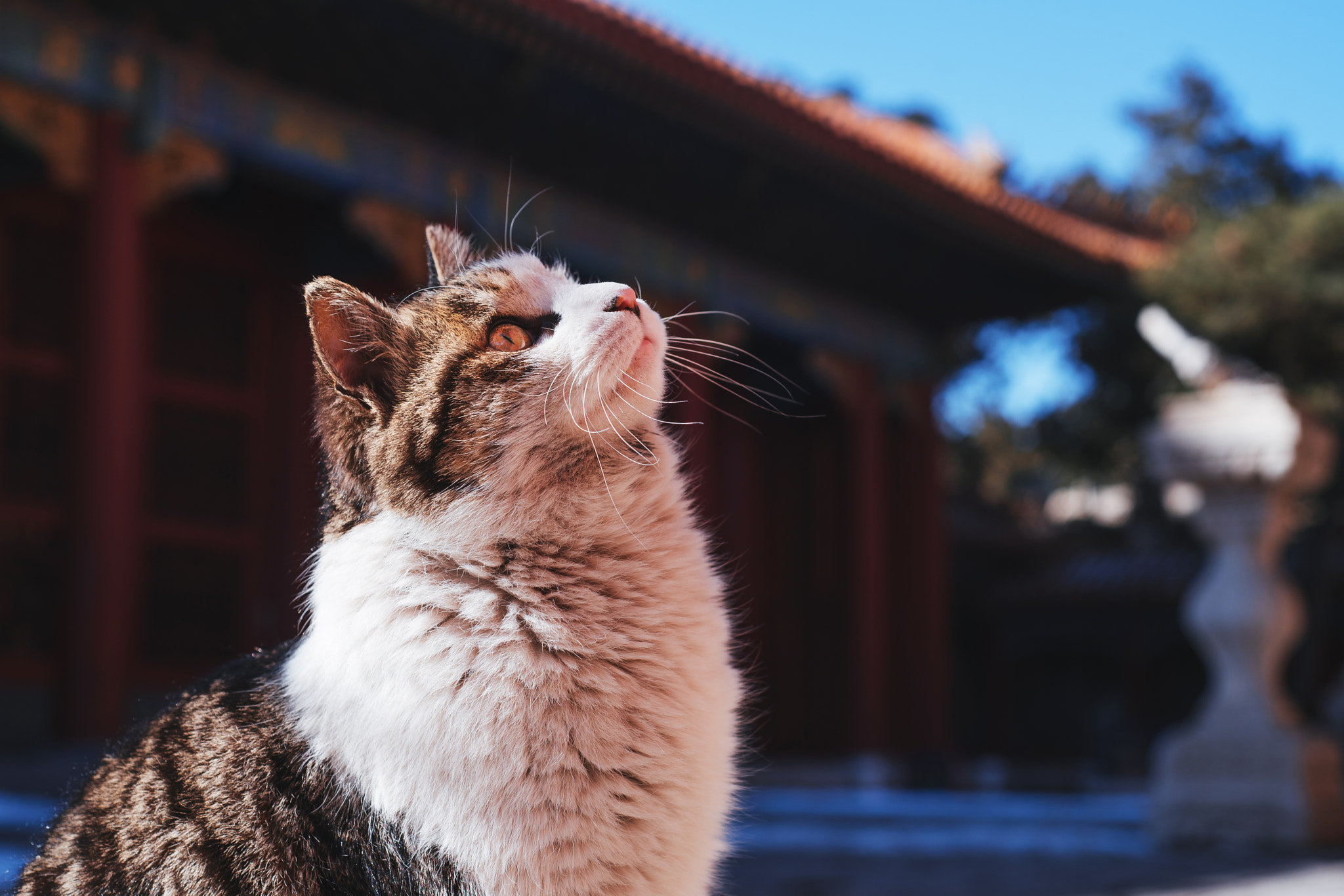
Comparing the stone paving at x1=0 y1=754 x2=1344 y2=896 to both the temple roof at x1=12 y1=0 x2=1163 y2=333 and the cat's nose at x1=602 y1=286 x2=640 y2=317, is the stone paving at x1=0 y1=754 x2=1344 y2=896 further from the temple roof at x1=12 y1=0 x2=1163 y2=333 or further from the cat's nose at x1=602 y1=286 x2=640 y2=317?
the temple roof at x1=12 y1=0 x2=1163 y2=333

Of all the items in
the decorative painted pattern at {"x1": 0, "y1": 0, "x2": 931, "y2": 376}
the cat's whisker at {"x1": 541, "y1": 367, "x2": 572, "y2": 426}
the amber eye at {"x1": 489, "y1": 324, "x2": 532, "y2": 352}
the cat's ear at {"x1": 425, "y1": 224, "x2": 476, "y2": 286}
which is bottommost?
the cat's whisker at {"x1": 541, "y1": 367, "x2": 572, "y2": 426}

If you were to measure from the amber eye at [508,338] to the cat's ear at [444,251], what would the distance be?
326mm

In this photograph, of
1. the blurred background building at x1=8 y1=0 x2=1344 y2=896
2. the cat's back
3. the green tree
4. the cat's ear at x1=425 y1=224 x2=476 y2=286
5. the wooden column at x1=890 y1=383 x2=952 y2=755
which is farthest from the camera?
the green tree

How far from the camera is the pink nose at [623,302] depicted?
159cm

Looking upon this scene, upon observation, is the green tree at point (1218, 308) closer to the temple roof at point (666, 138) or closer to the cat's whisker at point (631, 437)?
the temple roof at point (666, 138)

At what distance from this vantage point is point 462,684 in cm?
146

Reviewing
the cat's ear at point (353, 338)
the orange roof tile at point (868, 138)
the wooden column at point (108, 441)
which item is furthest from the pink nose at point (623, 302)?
the wooden column at point (108, 441)

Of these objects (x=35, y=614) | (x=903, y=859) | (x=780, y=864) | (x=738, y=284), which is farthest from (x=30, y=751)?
(x=738, y=284)

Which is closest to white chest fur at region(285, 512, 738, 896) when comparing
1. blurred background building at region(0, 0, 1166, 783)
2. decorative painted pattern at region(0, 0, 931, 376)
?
blurred background building at region(0, 0, 1166, 783)

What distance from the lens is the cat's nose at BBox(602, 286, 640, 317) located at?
5.20ft

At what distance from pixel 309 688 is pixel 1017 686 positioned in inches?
637

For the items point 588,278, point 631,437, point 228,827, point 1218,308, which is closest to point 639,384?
point 631,437

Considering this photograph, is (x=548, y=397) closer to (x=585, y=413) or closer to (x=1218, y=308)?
(x=585, y=413)

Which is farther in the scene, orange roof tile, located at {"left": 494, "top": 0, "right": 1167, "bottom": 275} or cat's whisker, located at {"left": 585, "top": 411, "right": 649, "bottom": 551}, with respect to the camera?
orange roof tile, located at {"left": 494, "top": 0, "right": 1167, "bottom": 275}
